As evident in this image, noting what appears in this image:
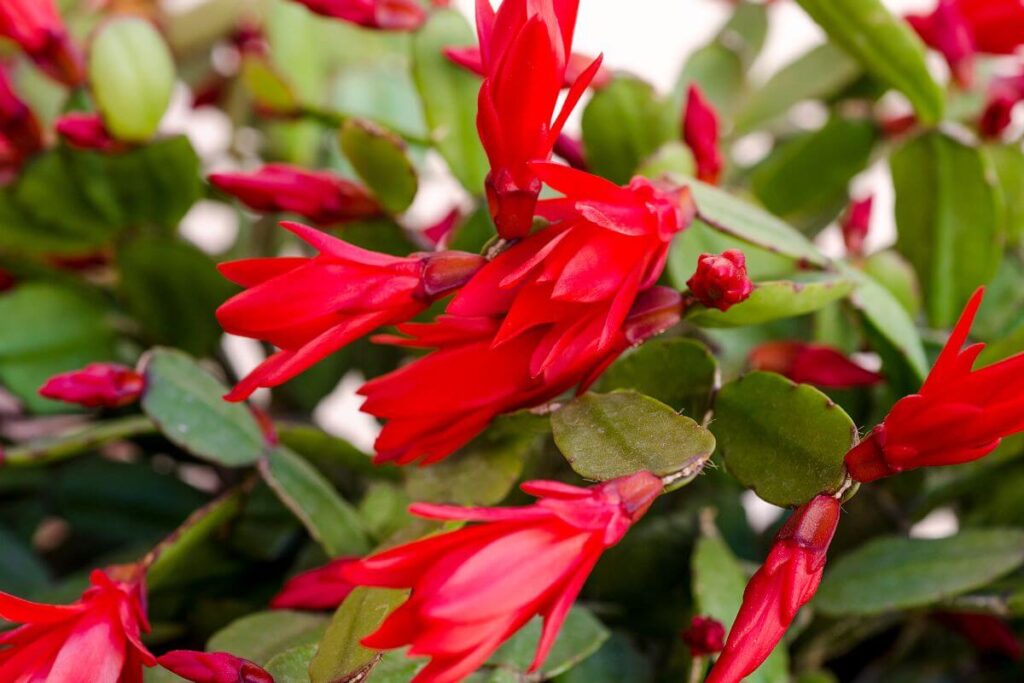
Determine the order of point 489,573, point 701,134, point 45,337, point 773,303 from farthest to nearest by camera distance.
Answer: point 45,337 → point 701,134 → point 773,303 → point 489,573

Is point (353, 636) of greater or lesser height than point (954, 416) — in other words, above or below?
below

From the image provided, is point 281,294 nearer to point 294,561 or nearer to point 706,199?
point 706,199

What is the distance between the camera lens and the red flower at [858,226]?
59 cm

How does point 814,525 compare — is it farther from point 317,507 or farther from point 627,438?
point 317,507

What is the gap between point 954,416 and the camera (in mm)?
316

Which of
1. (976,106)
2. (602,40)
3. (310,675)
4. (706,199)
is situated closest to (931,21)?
(976,106)

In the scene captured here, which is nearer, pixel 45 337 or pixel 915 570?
pixel 915 570

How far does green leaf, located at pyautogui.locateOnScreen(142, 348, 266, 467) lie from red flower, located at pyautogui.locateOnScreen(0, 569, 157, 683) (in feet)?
0.32

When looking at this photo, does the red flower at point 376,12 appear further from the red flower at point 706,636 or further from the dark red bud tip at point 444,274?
the red flower at point 706,636

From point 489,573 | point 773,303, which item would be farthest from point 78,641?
point 773,303

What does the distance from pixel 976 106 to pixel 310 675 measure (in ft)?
1.75

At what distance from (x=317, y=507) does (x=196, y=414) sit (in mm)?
80

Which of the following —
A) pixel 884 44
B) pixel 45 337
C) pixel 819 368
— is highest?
pixel 884 44

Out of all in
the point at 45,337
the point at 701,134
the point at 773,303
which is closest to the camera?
the point at 773,303
